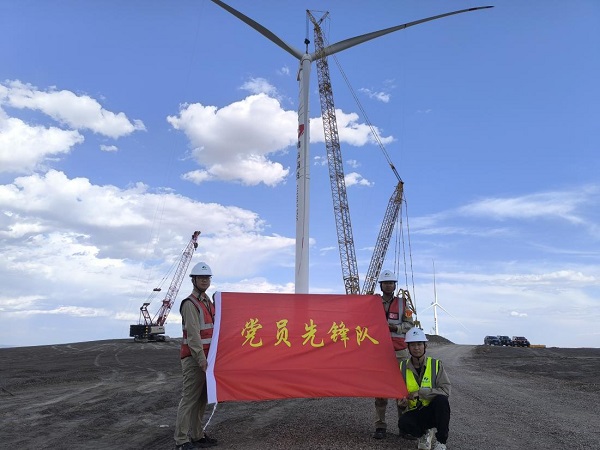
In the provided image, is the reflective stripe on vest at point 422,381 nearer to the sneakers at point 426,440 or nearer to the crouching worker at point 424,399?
the crouching worker at point 424,399

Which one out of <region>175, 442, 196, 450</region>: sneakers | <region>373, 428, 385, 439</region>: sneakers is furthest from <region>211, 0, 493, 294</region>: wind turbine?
<region>175, 442, 196, 450</region>: sneakers

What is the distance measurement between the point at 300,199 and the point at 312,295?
1686 centimetres

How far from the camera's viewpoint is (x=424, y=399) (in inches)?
301

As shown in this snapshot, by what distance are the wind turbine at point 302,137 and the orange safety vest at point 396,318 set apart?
51.9 feet

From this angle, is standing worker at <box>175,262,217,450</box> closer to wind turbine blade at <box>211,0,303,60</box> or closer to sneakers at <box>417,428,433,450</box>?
sneakers at <box>417,428,433,450</box>

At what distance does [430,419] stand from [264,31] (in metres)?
26.6

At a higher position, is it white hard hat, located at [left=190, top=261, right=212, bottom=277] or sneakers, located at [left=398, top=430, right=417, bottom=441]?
white hard hat, located at [left=190, top=261, right=212, bottom=277]

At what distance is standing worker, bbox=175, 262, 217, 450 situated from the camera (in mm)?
8039

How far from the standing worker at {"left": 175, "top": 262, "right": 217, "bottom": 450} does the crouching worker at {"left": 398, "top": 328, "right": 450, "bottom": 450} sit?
3523 millimetres

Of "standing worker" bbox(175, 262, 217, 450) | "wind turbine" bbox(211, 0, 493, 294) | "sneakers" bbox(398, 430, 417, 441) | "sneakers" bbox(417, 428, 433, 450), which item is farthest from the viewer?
"wind turbine" bbox(211, 0, 493, 294)

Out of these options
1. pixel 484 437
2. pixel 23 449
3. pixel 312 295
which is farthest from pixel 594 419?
pixel 23 449

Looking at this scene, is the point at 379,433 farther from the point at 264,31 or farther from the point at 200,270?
the point at 264,31

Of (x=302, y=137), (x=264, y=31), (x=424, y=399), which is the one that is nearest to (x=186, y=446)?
(x=424, y=399)

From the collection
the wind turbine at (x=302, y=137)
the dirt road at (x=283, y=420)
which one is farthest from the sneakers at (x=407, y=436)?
the wind turbine at (x=302, y=137)
